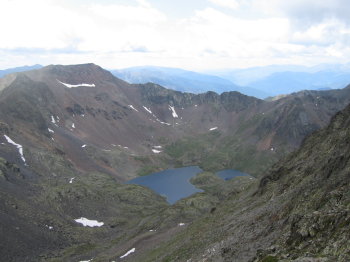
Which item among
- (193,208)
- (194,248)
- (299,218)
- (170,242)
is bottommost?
(193,208)

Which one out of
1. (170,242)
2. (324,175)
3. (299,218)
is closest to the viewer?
(299,218)

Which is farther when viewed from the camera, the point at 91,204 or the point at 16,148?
the point at 16,148

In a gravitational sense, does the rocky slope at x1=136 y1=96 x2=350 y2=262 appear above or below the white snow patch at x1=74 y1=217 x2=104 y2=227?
above

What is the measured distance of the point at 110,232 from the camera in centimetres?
12400

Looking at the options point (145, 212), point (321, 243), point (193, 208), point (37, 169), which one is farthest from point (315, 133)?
point (37, 169)

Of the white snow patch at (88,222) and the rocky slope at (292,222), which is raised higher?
the rocky slope at (292,222)

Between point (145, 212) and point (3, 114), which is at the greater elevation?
point (3, 114)

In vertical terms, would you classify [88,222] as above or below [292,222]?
below

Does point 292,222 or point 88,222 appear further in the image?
point 88,222

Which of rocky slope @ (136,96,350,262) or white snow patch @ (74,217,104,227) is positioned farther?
white snow patch @ (74,217,104,227)

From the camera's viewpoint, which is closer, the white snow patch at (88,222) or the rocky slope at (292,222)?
the rocky slope at (292,222)

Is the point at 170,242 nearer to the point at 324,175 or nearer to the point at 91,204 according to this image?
the point at 324,175

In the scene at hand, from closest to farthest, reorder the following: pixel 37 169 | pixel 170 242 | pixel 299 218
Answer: pixel 299 218, pixel 170 242, pixel 37 169

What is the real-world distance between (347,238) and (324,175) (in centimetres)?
2480
